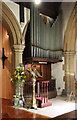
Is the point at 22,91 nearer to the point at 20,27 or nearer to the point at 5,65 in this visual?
the point at 5,65

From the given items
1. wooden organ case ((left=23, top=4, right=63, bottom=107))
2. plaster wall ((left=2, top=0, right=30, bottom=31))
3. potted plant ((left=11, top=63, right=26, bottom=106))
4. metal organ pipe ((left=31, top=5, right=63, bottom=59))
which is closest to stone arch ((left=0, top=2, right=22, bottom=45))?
plaster wall ((left=2, top=0, right=30, bottom=31))

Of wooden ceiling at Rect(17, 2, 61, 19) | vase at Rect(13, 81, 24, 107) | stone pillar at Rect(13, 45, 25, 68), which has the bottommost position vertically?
vase at Rect(13, 81, 24, 107)

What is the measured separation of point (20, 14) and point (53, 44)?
71.7 inches

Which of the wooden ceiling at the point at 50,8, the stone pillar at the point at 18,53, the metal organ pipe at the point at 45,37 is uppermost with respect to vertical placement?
the wooden ceiling at the point at 50,8

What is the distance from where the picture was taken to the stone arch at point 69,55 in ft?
22.1

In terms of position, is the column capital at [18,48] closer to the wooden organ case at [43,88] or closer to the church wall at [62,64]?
the wooden organ case at [43,88]

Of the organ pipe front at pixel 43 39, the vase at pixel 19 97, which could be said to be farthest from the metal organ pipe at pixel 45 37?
the vase at pixel 19 97

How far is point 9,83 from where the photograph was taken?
5.98m

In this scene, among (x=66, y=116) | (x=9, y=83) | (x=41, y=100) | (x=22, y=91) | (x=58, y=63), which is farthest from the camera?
(x=58, y=63)

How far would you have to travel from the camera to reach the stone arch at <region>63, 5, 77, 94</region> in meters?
6.73

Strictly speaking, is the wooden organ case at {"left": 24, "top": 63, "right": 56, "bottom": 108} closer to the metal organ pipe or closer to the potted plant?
the potted plant

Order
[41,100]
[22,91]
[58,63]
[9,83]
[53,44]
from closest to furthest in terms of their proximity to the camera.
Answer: [41,100], [22,91], [9,83], [53,44], [58,63]

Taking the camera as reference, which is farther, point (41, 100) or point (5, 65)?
point (5, 65)

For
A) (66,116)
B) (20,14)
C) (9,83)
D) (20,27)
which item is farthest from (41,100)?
(66,116)
